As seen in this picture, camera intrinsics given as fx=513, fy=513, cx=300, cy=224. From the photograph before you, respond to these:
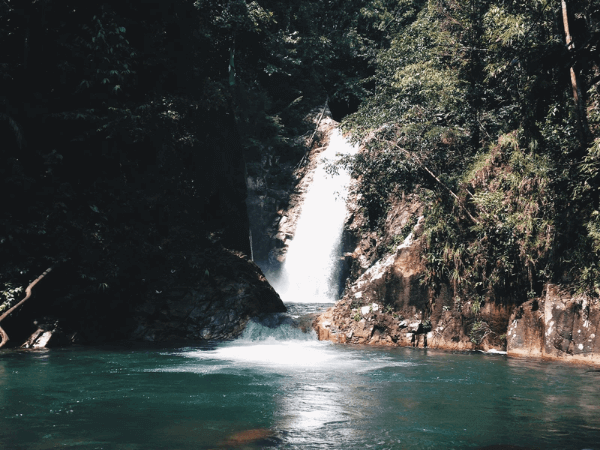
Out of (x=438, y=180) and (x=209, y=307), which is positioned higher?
(x=438, y=180)

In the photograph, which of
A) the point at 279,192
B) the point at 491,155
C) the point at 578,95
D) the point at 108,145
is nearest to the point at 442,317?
the point at 491,155

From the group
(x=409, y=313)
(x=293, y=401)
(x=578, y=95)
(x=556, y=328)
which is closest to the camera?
(x=293, y=401)

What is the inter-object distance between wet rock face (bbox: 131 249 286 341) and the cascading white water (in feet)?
19.6

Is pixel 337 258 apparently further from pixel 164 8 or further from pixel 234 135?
pixel 164 8

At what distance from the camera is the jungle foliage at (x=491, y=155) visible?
35.1ft

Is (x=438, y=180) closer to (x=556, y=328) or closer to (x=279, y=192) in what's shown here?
(x=556, y=328)

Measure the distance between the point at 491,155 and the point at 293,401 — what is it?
934 centimetres

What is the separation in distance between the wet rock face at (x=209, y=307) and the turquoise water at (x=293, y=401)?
329 cm

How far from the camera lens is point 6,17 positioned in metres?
13.8

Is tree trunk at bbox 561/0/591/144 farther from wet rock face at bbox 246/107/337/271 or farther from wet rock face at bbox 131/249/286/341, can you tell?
wet rock face at bbox 246/107/337/271

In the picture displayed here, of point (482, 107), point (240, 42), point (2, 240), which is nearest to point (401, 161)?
point (482, 107)

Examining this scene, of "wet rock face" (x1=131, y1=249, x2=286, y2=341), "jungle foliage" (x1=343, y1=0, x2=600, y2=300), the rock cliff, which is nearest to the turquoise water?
the rock cliff

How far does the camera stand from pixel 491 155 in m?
13.6

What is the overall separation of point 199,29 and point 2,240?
1117cm
